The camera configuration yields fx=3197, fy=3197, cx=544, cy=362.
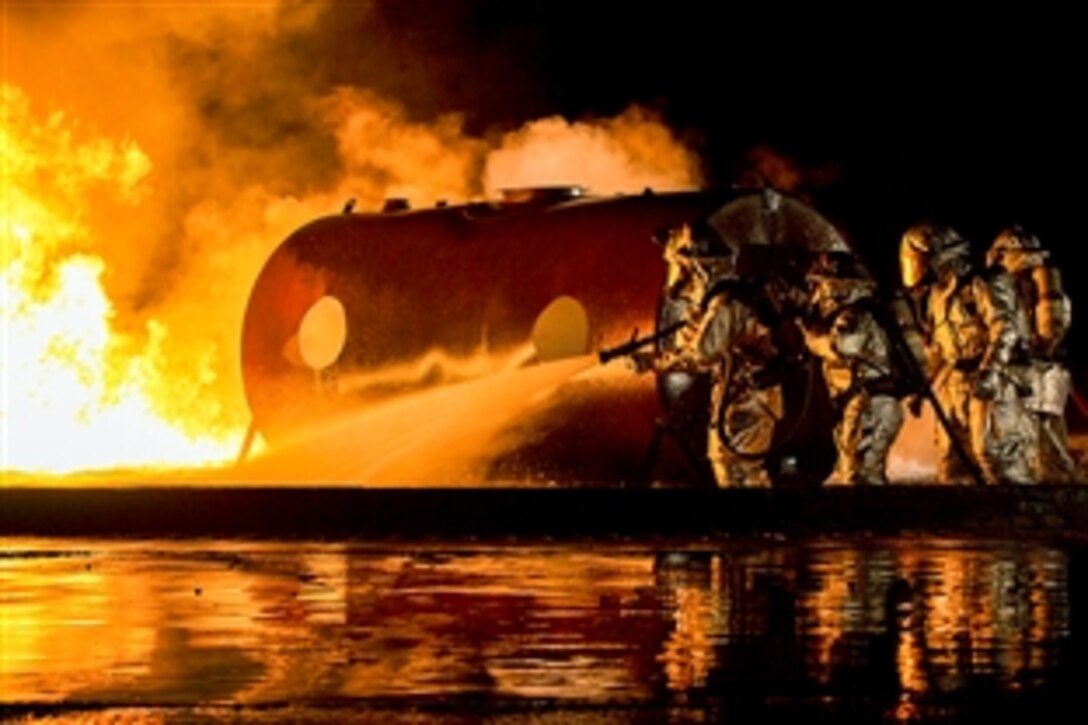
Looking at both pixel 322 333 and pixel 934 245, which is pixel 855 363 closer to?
pixel 934 245

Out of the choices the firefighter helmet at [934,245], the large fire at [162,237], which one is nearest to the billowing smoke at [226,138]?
the large fire at [162,237]

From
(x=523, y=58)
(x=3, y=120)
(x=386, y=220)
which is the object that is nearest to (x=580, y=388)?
(x=386, y=220)

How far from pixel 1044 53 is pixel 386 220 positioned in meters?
10.8

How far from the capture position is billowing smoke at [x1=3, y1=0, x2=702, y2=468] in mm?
28812

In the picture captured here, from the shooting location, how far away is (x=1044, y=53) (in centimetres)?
3325

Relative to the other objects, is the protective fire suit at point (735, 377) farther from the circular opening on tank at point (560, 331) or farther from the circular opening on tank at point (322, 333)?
the circular opening on tank at point (322, 333)

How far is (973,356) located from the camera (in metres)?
21.0

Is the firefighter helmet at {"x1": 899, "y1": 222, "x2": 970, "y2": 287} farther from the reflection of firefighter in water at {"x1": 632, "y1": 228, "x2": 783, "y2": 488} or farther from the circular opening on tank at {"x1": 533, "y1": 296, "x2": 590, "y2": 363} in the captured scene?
the circular opening on tank at {"x1": 533, "y1": 296, "x2": 590, "y2": 363}

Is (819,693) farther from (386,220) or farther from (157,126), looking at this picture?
(157,126)

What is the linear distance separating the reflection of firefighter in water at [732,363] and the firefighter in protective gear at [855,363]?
386 millimetres

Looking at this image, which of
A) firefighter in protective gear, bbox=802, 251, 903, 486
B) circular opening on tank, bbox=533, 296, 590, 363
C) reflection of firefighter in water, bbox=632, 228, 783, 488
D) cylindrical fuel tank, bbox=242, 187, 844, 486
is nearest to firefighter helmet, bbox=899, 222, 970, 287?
firefighter in protective gear, bbox=802, 251, 903, 486

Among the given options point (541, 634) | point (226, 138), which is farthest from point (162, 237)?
point (541, 634)

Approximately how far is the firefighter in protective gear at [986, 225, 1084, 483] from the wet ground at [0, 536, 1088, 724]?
195 inches

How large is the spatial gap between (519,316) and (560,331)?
2.02ft
